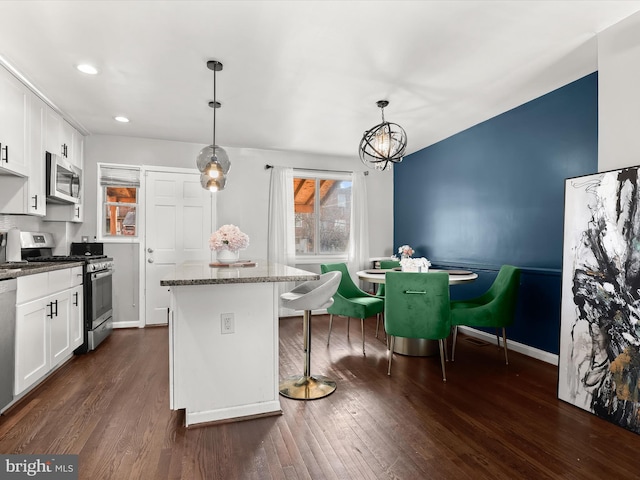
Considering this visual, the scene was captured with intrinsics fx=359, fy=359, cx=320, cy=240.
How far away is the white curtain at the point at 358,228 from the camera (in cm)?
580

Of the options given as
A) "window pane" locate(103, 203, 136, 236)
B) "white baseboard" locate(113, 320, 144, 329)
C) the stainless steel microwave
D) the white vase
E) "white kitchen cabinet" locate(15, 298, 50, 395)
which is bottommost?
"white baseboard" locate(113, 320, 144, 329)

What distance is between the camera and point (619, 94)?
238 cm

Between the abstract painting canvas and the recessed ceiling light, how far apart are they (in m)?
3.82

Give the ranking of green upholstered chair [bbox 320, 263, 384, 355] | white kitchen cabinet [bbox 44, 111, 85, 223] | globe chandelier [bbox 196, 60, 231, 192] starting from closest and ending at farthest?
globe chandelier [bbox 196, 60, 231, 192] < green upholstered chair [bbox 320, 263, 384, 355] < white kitchen cabinet [bbox 44, 111, 85, 223]

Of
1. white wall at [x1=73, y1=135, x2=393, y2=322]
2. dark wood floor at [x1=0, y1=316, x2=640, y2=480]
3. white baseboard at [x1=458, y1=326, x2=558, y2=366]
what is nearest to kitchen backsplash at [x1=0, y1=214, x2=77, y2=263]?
white wall at [x1=73, y1=135, x2=393, y2=322]

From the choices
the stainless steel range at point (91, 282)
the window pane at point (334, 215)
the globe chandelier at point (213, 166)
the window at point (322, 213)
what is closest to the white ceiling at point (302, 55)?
the globe chandelier at point (213, 166)

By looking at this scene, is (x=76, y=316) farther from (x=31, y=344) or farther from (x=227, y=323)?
(x=227, y=323)

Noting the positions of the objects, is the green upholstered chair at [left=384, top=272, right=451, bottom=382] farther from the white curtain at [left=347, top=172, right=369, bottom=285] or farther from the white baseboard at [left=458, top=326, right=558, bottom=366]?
the white curtain at [left=347, top=172, right=369, bottom=285]

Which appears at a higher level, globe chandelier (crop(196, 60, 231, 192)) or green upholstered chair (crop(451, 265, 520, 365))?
globe chandelier (crop(196, 60, 231, 192))

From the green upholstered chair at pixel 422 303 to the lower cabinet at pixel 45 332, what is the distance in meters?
2.73

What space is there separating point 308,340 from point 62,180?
3.17 m

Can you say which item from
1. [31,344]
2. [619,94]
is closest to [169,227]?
[31,344]

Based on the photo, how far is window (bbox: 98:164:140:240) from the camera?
15.6 ft

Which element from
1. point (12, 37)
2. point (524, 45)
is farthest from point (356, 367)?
point (12, 37)
